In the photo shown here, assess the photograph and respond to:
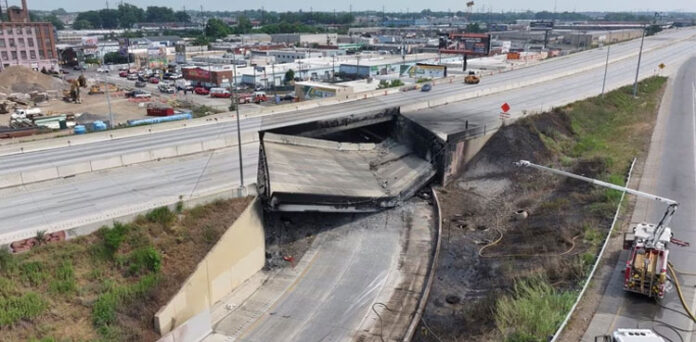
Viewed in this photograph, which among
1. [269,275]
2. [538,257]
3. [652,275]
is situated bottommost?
[269,275]

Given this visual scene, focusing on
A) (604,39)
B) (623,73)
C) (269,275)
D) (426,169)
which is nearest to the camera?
(269,275)

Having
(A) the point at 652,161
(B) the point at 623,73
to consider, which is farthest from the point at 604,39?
(A) the point at 652,161

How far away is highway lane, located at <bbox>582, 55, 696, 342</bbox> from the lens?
15.8m

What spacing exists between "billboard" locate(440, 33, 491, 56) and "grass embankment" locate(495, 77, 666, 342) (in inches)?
799

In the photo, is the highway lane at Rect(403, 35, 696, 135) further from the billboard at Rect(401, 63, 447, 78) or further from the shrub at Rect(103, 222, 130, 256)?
the shrub at Rect(103, 222, 130, 256)

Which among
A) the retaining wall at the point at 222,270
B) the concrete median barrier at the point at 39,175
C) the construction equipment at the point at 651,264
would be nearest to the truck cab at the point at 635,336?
the construction equipment at the point at 651,264

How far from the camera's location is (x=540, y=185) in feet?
104

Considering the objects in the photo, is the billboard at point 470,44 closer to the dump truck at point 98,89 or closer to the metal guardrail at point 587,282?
the metal guardrail at point 587,282

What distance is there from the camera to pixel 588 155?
35438mm

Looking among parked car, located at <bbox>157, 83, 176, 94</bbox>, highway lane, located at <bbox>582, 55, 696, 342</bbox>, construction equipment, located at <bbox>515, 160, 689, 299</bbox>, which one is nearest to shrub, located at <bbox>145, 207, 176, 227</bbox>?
highway lane, located at <bbox>582, 55, 696, 342</bbox>

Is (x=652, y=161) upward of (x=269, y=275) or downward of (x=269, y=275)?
upward

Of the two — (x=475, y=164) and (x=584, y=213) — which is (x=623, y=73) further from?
(x=584, y=213)

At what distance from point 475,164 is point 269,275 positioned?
63.7ft

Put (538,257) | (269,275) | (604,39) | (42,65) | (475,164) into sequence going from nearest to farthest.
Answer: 1. (538,257)
2. (269,275)
3. (475,164)
4. (42,65)
5. (604,39)
